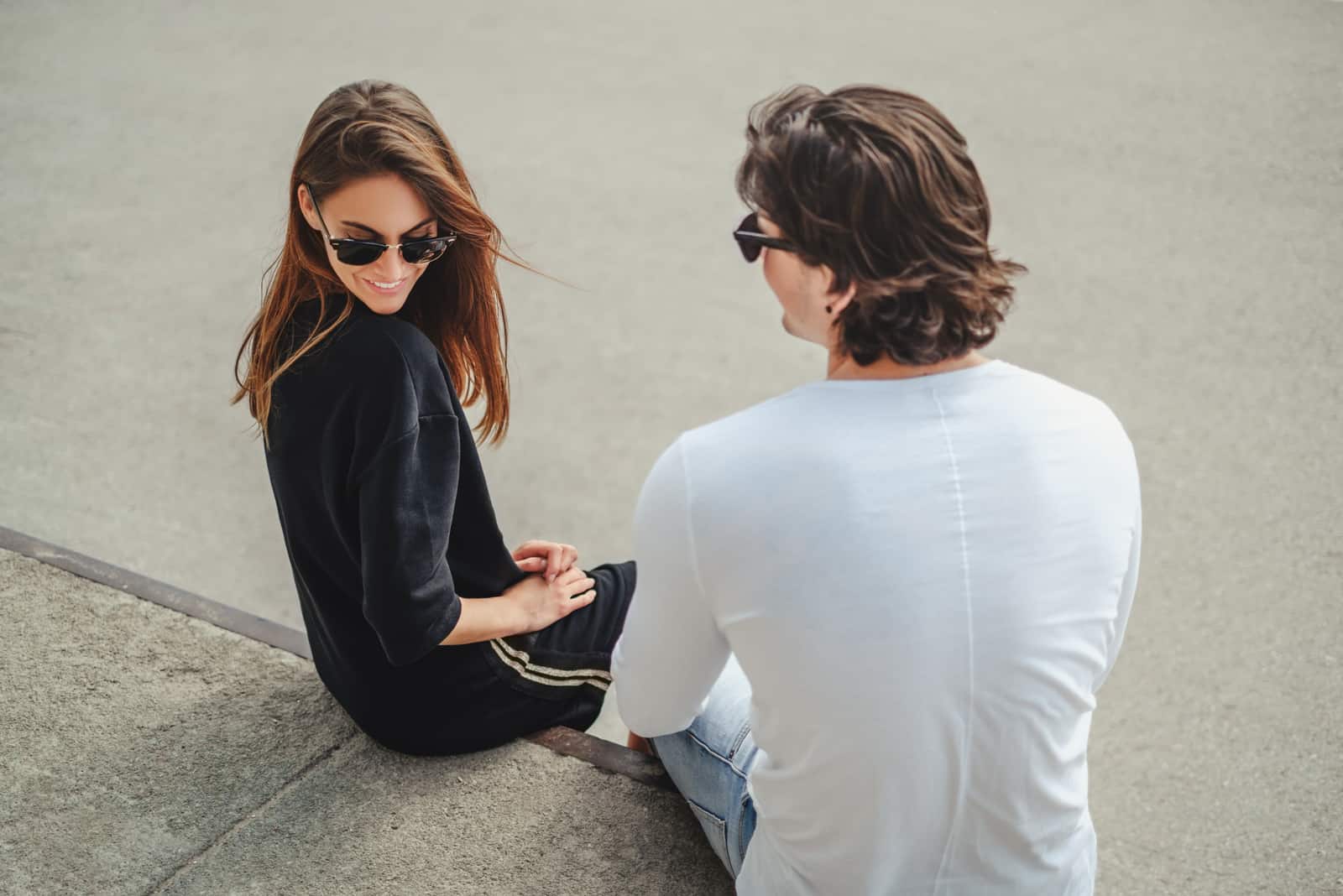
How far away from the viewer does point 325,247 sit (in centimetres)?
181

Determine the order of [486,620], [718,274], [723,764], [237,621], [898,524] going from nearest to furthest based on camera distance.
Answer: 1. [898,524]
2. [723,764]
3. [486,620]
4. [237,621]
5. [718,274]

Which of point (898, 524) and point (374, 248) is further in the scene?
point (374, 248)

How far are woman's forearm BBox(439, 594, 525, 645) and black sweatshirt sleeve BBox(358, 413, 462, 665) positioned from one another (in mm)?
78

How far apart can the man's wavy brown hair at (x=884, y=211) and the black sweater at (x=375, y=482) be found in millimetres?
640

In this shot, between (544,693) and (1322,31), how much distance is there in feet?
21.7

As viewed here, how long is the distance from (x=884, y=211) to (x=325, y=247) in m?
0.92

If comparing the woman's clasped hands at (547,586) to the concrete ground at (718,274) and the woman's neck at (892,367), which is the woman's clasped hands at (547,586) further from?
the concrete ground at (718,274)

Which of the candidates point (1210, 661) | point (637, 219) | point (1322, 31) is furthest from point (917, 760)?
point (1322, 31)

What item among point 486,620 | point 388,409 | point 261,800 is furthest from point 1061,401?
point 261,800

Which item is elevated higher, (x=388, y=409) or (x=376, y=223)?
(x=376, y=223)

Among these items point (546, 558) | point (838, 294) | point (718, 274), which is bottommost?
point (718, 274)

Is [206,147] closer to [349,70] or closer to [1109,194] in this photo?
[349,70]

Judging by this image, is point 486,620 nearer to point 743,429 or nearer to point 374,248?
point 374,248

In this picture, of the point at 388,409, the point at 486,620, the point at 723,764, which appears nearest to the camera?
the point at 388,409
